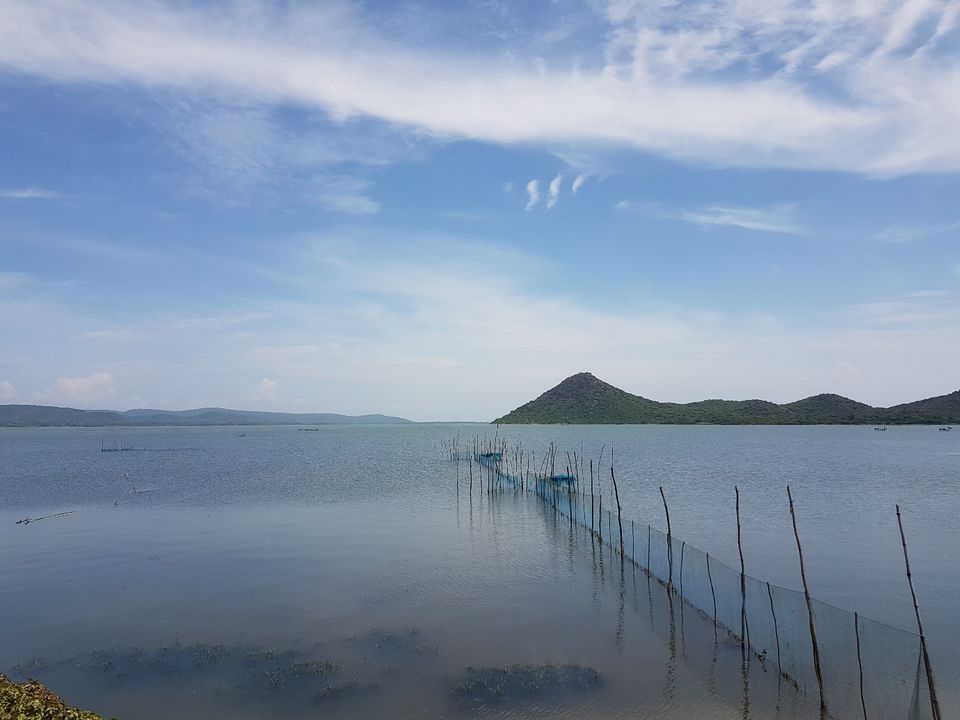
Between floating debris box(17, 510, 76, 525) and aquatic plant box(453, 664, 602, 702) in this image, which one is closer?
aquatic plant box(453, 664, 602, 702)

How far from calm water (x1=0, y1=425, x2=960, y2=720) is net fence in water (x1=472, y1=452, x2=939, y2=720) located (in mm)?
489

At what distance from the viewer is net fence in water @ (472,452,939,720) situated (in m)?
8.62

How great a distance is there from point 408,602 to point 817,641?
345 inches

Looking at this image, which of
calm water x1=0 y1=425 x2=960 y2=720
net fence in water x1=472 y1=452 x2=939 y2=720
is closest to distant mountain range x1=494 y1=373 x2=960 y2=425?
calm water x1=0 y1=425 x2=960 y2=720

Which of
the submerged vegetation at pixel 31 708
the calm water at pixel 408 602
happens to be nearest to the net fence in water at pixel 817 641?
the calm water at pixel 408 602

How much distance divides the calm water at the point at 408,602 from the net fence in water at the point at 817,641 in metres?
0.49

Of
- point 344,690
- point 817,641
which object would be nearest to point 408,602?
point 344,690

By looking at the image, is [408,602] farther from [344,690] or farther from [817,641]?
[817,641]

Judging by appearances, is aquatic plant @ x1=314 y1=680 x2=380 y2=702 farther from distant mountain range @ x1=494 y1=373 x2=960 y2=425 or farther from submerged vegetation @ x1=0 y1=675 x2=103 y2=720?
distant mountain range @ x1=494 y1=373 x2=960 y2=425

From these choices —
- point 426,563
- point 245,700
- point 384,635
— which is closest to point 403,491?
point 426,563

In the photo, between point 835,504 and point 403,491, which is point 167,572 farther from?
point 835,504

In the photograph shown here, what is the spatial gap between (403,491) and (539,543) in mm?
16216

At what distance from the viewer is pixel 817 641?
33.2 feet

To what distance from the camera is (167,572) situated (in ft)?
59.8
